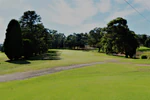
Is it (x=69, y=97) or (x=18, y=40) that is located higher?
(x=18, y=40)

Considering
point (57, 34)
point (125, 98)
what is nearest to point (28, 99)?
point (125, 98)

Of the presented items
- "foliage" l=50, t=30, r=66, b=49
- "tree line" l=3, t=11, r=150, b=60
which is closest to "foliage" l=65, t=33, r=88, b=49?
"foliage" l=50, t=30, r=66, b=49

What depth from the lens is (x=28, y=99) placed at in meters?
6.20

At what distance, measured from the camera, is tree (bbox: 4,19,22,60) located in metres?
29.0

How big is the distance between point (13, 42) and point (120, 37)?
78.0 ft

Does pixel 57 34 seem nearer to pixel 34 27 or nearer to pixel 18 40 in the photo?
pixel 34 27

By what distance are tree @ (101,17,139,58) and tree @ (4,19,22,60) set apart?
2206 cm

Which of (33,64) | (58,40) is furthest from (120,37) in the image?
(58,40)

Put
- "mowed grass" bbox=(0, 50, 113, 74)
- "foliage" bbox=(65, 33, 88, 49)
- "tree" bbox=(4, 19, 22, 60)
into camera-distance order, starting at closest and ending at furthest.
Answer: "mowed grass" bbox=(0, 50, 113, 74) < "tree" bbox=(4, 19, 22, 60) < "foliage" bbox=(65, 33, 88, 49)

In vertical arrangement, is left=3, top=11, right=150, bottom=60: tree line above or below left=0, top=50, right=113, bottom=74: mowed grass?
above

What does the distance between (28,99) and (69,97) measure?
1.50m

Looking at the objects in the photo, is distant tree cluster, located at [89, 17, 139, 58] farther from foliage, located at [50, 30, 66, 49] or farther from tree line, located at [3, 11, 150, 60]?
foliage, located at [50, 30, 66, 49]

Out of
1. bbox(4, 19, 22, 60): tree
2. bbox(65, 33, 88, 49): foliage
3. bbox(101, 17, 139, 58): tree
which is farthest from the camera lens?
bbox(65, 33, 88, 49): foliage

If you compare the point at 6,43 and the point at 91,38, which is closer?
the point at 6,43
